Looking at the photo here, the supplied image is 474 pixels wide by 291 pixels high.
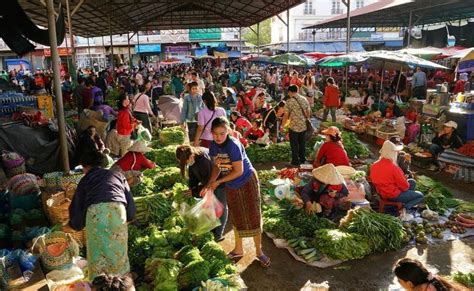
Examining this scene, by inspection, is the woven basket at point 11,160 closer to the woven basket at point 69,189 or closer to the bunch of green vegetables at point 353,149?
the woven basket at point 69,189

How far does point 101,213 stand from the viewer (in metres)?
3.18

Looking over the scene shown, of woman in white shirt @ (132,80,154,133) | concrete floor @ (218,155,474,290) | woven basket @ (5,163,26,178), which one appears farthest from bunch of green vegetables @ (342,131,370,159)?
woven basket @ (5,163,26,178)

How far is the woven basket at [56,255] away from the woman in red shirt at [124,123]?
3.88 metres

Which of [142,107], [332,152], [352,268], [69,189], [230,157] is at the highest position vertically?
[142,107]

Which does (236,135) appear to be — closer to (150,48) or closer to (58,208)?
(58,208)

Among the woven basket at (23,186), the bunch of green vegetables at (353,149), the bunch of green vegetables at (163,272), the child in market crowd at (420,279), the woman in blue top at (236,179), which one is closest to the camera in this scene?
the child in market crowd at (420,279)

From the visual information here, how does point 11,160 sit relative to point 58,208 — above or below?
above

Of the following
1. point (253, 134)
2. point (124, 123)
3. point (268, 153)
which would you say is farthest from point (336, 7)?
point (124, 123)

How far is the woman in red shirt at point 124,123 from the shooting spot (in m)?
7.71

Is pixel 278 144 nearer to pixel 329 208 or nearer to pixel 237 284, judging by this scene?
pixel 329 208

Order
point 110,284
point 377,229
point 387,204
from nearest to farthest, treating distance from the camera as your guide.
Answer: point 110,284 → point 377,229 → point 387,204

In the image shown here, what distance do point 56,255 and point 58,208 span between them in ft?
3.44

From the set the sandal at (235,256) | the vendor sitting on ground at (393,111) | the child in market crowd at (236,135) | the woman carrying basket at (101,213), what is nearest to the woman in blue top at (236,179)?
A: the sandal at (235,256)

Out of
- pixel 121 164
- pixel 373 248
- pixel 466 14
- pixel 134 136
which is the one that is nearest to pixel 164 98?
pixel 134 136
